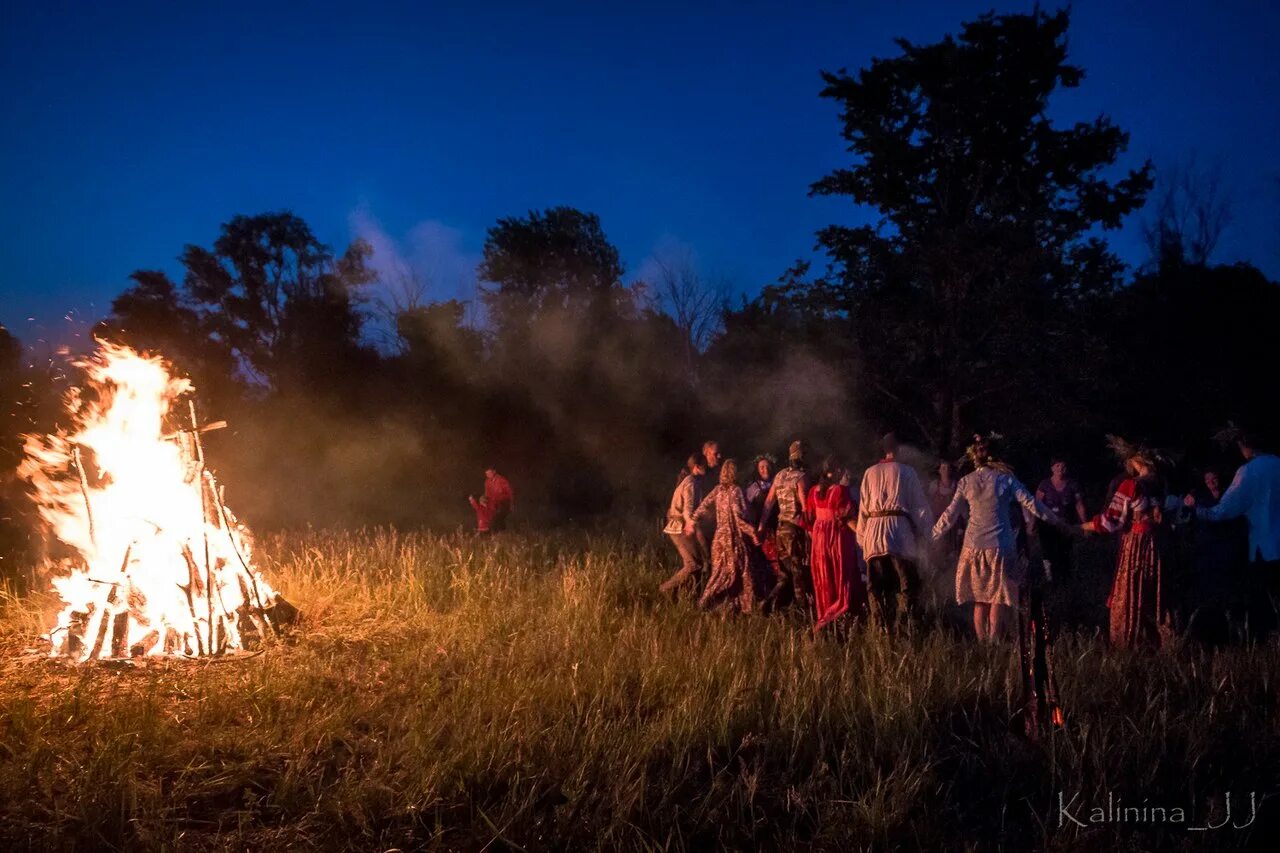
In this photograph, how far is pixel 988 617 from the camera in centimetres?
653

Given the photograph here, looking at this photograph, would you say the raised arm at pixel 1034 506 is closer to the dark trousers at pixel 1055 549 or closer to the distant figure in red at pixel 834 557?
the distant figure in red at pixel 834 557

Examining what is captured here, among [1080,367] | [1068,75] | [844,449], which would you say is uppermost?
[1068,75]

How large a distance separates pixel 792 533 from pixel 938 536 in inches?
59.2

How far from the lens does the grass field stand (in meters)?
3.44

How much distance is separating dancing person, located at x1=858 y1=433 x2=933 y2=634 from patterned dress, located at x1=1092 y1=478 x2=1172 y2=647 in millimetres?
1348

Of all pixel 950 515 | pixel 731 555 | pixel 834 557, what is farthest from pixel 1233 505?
pixel 731 555

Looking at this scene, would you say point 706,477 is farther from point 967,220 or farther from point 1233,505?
point 967,220

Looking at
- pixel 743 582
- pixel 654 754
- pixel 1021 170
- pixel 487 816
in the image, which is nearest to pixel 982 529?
pixel 743 582

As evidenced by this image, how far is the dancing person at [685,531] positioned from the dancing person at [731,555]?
0.94 feet

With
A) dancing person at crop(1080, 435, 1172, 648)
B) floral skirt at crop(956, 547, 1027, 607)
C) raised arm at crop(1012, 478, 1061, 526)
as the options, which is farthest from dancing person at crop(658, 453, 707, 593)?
dancing person at crop(1080, 435, 1172, 648)

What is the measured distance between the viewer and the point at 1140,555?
6.06 metres

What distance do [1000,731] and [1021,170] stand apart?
47.1ft

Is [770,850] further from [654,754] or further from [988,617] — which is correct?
[988,617]

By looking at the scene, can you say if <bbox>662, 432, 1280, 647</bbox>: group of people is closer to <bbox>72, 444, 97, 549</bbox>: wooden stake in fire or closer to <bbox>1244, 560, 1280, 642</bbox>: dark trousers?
<bbox>1244, 560, 1280, 642</bbox>: dark trousers
